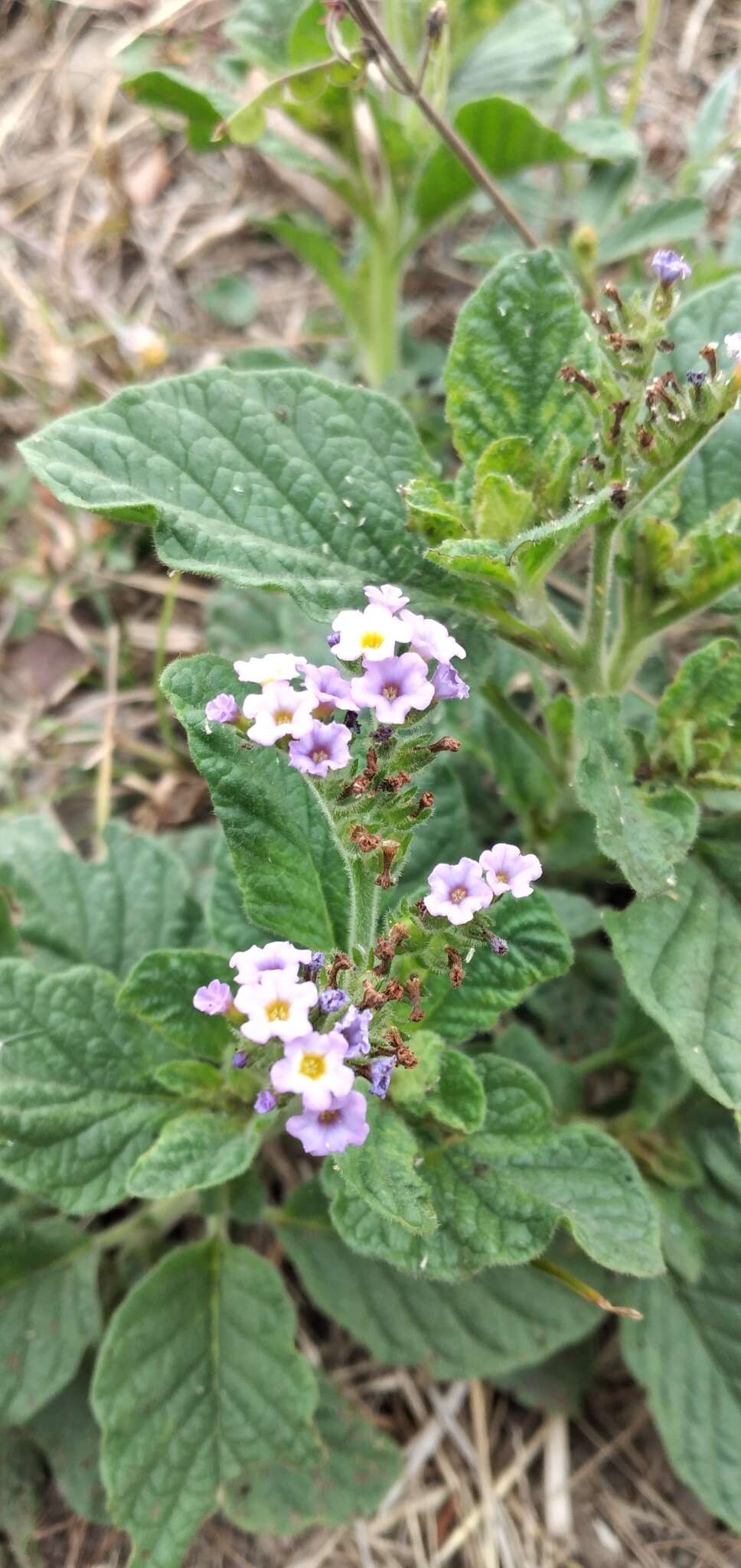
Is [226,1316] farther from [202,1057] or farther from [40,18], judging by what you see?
[40,18]

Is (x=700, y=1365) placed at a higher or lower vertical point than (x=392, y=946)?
lower

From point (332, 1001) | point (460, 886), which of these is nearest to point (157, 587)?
point (460, 886)

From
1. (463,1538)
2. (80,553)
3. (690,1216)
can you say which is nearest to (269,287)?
(80,553)

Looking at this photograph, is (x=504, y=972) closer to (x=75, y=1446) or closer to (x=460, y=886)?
(x=460, y=886)

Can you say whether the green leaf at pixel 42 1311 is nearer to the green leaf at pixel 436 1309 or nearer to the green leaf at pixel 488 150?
the green leaf at pixel 436 1309

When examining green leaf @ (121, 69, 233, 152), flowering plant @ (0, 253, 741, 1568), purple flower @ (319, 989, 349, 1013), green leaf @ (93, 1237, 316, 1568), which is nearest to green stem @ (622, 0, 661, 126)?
green leaf @ (121, 69, 233, 152)
